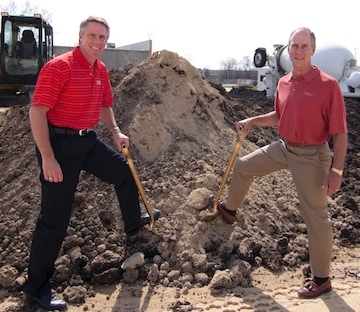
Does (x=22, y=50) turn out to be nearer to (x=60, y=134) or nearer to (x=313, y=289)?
(x=60, y=134)

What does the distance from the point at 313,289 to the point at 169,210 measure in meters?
1.41

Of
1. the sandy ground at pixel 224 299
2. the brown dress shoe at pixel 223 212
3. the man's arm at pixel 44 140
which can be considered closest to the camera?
the man's arm at pixel 44 140

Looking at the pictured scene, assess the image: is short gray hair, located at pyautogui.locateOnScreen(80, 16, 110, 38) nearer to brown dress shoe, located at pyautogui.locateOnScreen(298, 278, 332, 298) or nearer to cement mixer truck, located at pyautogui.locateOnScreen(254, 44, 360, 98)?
brown dress shoe, located at pyautogui.locateOnScreen(298, 278, 332, 298)

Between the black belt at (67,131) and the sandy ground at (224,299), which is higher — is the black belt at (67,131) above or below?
above

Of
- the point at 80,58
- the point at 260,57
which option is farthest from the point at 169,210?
the point at 260,57

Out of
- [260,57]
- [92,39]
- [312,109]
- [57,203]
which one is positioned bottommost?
[57,203]

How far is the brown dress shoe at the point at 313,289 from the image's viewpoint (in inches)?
138

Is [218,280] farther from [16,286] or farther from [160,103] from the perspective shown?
[160,103]

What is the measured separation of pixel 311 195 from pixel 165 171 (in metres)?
1.56

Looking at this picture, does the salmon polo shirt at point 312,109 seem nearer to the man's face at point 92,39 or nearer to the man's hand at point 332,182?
the man's hand at point 332,182

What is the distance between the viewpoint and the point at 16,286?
3516mm

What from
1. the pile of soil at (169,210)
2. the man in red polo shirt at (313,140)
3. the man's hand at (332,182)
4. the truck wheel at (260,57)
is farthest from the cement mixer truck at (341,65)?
the man's hand at (332,182)

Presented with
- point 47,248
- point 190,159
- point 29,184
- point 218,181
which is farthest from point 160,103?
point 47,248

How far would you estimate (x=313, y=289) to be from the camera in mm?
3510
